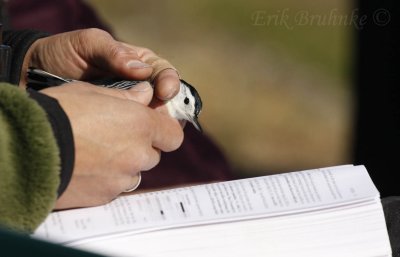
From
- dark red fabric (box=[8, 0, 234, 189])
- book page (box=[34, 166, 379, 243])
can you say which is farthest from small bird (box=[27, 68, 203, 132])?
dark red fabric (box=[8, 0, 234, 189])

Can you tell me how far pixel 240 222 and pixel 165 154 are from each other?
3.94 ft

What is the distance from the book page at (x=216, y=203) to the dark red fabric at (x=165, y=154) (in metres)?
1.12

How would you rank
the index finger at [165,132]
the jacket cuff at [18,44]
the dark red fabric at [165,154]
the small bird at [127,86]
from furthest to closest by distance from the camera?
1. the dark red fabric at [165,154]
2. the jacket cuff at [18,44]
3. the small bird at [127,86]
4. the index finger at [165,132]

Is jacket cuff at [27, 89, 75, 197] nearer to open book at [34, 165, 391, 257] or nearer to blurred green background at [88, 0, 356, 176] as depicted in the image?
open book at [34, 165, 391, 257]

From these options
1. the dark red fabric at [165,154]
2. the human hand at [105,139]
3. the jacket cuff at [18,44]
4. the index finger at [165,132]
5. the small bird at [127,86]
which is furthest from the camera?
the dark red fabric at [165,154]

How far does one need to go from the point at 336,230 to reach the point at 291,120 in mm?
1296

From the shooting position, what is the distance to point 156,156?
3.25ft

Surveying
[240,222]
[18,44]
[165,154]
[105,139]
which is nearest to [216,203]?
[240,222]

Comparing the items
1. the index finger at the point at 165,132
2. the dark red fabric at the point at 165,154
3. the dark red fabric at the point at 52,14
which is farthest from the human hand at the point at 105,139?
the dark red fabric at the point at 52,14

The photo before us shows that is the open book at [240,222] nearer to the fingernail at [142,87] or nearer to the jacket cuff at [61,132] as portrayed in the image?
the jacket cuff at [61,132]

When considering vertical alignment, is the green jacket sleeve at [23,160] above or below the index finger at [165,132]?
above

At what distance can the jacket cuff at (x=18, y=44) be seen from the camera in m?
1.25

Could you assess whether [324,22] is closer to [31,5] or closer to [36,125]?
[31,5]

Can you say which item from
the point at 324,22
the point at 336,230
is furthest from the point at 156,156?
the point at 324,22
